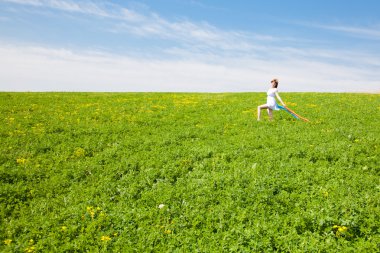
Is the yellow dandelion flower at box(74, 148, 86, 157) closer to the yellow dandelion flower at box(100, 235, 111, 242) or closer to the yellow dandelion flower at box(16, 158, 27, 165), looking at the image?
the yellow dandelion flower at box(16, 158, 27, 165)

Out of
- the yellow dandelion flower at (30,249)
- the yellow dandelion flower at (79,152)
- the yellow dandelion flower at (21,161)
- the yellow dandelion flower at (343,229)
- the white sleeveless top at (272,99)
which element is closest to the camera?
the yellow dandelion flower at (30,249)

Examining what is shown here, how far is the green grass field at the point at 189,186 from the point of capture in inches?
293

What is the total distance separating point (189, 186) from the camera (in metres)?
9.70

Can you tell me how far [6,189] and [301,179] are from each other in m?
9.39

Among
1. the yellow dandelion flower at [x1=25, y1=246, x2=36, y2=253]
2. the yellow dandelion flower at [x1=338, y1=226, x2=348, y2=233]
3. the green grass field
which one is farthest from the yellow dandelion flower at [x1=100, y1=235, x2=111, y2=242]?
the yellow dandelion flower at [x1=338, y1=226, x2=348, y2=233]

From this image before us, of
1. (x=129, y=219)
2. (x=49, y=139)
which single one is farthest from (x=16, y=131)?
(x=129, y=219)

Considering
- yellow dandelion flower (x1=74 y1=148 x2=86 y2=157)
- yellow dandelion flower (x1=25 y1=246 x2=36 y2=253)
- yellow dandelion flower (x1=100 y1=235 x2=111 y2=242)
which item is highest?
yellow dandelion flower (x1=74 y1=148 x2=86 y2=157)

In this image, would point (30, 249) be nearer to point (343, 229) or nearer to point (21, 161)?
point (21, 161)

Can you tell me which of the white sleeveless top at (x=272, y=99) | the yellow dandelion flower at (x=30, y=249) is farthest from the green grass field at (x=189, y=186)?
the white sleeveless top at (x=272, y=99)

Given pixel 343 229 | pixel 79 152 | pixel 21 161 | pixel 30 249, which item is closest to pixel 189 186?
pixel 343 229

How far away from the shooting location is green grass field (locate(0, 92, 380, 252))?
743cm

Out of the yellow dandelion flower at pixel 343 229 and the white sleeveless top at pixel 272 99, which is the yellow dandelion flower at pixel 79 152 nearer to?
the yellow dandelion flower at pixel 343 229

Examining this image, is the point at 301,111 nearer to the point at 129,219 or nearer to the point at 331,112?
the point at 331,112

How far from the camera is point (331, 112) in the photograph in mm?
20000
